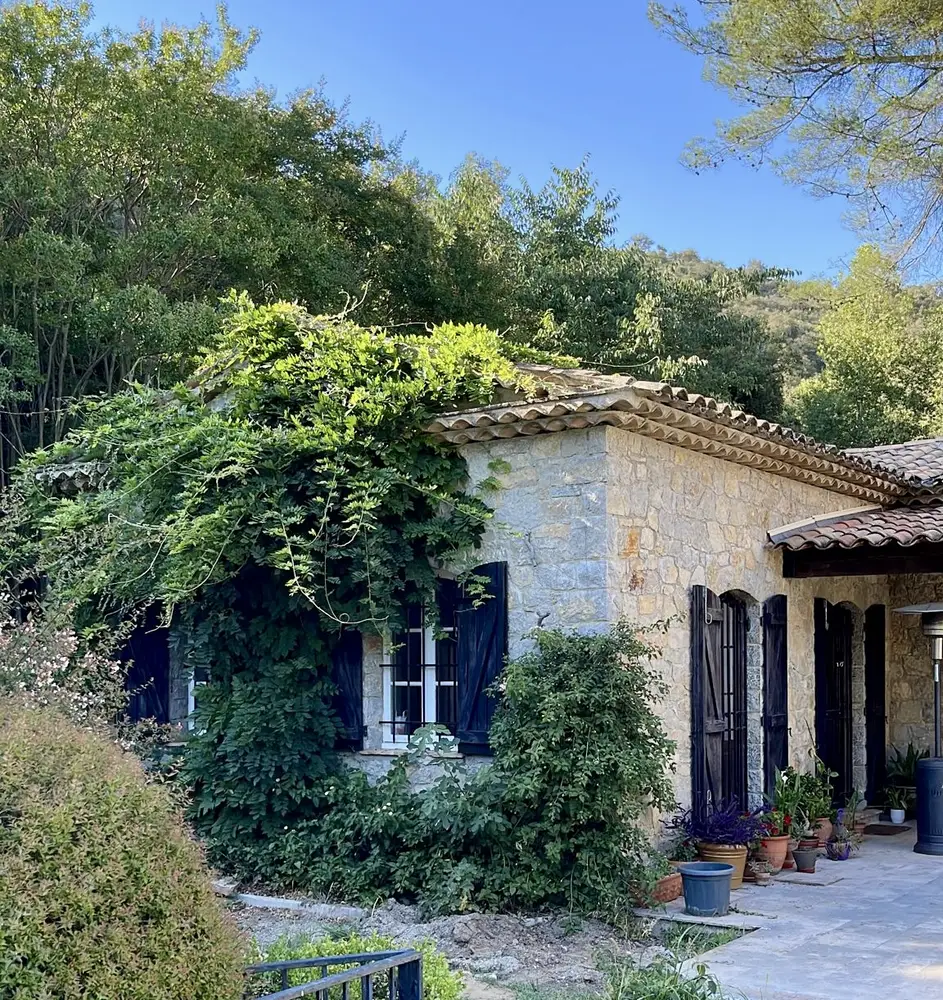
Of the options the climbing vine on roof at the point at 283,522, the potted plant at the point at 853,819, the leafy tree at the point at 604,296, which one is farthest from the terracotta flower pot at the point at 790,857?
the leafy tree at the point at 604,296

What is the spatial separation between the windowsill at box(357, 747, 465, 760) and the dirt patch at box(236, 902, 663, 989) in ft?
3.93

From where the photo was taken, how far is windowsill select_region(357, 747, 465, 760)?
8.67m

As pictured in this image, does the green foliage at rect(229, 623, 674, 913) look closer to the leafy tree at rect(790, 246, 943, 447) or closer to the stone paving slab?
the stone paving slab

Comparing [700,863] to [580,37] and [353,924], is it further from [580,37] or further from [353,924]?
[580,37]

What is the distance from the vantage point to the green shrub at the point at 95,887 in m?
3.01

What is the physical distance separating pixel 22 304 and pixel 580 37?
27.6ft

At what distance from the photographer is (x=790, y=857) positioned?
9.28 meters

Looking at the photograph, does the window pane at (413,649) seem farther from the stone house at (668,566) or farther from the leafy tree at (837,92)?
the leafy tree at (837,92)

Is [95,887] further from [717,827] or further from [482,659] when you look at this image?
[717,827]

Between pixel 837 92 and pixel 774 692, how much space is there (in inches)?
237

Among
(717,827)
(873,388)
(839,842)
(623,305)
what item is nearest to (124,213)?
(623,305)

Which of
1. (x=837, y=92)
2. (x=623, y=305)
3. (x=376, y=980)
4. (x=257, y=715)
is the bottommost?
(x=376, y=980)

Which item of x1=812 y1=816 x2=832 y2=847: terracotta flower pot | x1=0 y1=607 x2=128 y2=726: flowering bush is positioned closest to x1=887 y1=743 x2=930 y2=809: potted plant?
x1=812 y1=816 x2=832 y2=847: terracotta flower pot

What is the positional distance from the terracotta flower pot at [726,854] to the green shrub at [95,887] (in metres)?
5.51
